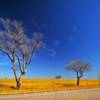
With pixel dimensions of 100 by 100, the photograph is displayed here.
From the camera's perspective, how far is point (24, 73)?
1523 inches

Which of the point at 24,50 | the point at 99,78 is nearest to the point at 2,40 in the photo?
the point at 24,50

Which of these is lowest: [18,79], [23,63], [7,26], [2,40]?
[18,79]

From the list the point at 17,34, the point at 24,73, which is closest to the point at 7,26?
the point at 17,34

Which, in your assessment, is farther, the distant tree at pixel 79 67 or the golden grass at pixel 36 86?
the distant tree at pixel 79 67

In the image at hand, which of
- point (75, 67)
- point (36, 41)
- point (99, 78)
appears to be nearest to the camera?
point (36, 41)

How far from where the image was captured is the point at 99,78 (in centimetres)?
9650

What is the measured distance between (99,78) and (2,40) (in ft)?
219

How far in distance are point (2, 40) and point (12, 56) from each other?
9.91 feet

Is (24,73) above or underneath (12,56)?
underneath

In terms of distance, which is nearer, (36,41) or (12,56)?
(12,56)

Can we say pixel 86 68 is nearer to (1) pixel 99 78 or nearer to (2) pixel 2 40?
(1) pixel 99 78

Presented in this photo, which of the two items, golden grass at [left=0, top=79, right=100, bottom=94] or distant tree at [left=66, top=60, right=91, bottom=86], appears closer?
golden grass at [left=0, top=79, right=100, bottom=94]

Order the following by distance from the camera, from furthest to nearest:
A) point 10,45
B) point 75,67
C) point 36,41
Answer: point 75,67 → point 36,41 → point 10,45

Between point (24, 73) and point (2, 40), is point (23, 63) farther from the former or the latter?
point (2, 40)
